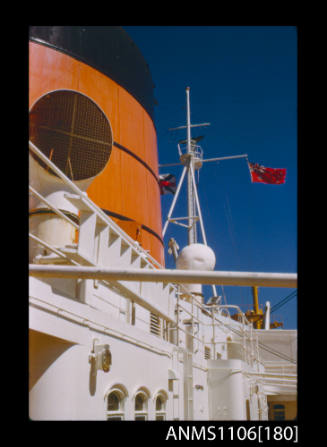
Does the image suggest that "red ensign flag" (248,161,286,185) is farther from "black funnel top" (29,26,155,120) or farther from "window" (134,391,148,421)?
"window" (134,391,148,421)

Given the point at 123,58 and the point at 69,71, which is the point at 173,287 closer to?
the point at 69,71

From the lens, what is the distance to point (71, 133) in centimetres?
581

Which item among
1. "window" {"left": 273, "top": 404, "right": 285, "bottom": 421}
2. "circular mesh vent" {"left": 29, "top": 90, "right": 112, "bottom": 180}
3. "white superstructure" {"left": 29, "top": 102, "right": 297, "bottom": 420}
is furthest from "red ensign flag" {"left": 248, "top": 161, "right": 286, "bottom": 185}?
"circular mesh vent" {"left": 29, "top": 90, "right": 112, "bottom": 180}

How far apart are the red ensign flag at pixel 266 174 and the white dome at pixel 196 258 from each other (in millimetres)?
4973

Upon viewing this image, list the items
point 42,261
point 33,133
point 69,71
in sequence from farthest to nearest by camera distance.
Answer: point 69,71
point 33,133
point 42,261

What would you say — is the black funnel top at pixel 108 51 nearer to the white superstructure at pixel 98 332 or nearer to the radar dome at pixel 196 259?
the radar dome at pixel 196 259

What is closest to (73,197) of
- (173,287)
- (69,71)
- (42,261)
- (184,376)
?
(42,261)

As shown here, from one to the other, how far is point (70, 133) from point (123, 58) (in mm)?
6583

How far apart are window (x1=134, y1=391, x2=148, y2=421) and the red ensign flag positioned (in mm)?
12125

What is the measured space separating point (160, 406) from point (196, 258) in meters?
6.38

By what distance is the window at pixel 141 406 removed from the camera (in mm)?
5899

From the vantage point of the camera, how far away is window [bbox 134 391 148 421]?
5.90 metres

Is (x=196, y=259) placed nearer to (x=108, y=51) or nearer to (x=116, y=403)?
(x=108, y=51)
